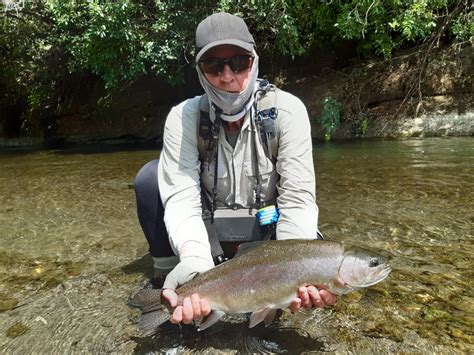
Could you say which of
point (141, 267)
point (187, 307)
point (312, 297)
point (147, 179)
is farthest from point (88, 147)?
point (312, 297)

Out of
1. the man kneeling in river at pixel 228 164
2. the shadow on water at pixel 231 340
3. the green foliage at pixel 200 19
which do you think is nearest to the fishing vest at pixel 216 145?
the man kneeling in river at pixel 228 164

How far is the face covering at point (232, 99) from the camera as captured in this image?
2773 mm

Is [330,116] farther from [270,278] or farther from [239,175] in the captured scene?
[270,278]

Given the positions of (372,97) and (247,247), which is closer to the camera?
(247,247)

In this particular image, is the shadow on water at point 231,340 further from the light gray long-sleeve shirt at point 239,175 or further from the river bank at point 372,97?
the river bank at point 372,97

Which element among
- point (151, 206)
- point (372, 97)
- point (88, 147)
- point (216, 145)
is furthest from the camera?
point (88, 147)

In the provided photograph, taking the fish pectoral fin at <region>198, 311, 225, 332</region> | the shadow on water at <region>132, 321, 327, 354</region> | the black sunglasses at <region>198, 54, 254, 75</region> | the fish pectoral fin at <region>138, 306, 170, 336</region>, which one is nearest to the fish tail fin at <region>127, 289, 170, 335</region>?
the fish pectoral fin at <region>138, 306, 170, 336</region>

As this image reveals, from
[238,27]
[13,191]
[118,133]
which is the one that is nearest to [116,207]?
[13,191]

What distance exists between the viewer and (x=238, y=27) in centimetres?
273

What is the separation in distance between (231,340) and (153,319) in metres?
0.53

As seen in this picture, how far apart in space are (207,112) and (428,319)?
1900 mm

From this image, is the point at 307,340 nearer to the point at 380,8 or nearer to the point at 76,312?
the point at 76,312

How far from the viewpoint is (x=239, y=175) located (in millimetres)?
2982

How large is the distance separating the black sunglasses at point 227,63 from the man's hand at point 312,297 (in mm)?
1369
